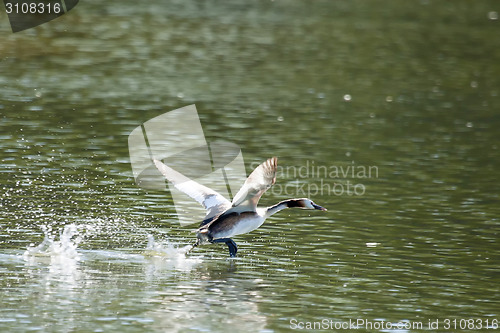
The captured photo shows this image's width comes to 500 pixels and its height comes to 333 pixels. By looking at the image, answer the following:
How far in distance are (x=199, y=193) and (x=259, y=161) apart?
22.0 ft

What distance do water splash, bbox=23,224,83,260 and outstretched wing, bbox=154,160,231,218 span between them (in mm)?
1726

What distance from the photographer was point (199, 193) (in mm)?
15094

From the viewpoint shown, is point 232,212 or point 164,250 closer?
point 232,212

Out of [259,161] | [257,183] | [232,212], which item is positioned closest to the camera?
[257,183]

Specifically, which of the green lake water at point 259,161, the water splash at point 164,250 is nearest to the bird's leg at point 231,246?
the green lake water at point 259,161

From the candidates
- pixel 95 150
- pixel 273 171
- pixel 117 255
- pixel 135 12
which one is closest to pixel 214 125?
pixel 95 150

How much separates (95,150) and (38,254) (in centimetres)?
786

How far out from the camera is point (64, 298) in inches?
476

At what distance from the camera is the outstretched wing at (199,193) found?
14.7 m

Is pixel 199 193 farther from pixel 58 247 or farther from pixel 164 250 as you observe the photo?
pixel 58 247

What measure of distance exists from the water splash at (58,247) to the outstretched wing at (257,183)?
2.64m

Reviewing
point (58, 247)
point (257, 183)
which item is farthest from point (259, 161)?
point (257, 183)

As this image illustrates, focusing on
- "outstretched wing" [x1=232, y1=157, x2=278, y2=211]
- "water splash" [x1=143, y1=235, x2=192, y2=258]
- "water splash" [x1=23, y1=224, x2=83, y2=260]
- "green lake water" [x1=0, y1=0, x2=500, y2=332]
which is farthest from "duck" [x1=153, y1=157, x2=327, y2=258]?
"water splash" [x1=23, y1=224, x2=83, y2=260]

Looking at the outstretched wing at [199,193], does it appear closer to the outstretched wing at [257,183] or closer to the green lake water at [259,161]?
the green lake water at [259,161]
